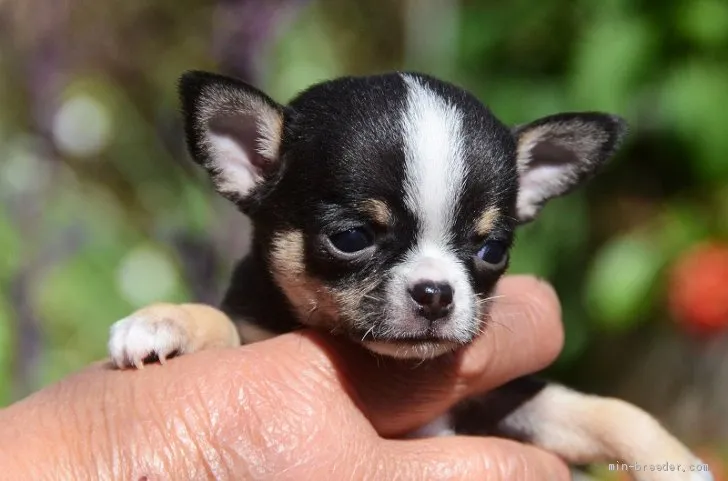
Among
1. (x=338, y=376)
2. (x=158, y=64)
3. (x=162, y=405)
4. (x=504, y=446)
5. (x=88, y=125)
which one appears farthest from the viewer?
(x=158, y=64)

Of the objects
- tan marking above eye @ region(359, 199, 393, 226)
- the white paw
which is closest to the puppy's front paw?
the white paw

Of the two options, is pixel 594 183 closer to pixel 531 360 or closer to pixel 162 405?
pixel 531 360

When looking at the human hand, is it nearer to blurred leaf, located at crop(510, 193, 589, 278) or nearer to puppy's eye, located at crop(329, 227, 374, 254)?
puppy's eye, located at crop(329, 227, 374, 254)

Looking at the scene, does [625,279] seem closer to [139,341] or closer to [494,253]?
[494,253]

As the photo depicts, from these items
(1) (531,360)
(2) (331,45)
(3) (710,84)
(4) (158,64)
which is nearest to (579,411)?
(1) (531,360)

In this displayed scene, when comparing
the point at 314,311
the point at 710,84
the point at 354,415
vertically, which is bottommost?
the point at 354,415

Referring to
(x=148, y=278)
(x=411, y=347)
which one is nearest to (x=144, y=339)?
(x=411, y=347)
